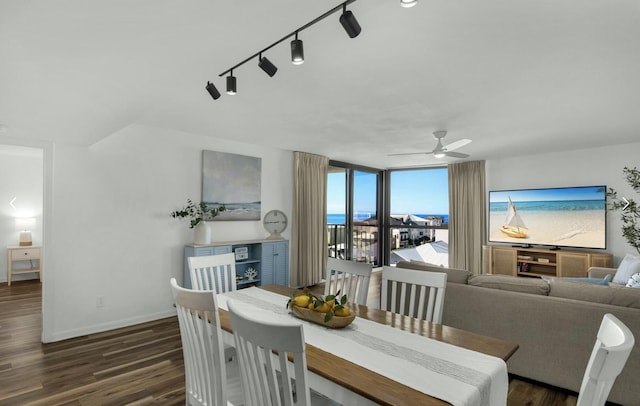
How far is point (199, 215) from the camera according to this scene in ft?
14.2

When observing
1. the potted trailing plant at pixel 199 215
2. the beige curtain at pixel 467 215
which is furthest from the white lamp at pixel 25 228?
the beige curtain at pixel 467 215

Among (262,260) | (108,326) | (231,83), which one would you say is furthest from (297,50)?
(108,326)

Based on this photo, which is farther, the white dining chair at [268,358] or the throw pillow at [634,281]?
the throw pillow at [634,281]

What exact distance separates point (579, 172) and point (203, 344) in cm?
646

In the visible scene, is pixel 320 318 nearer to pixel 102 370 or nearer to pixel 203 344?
pixel 203 344

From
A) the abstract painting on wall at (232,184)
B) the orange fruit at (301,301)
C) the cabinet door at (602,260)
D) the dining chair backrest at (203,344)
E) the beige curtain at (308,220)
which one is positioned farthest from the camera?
the beige curtain at (308,220)

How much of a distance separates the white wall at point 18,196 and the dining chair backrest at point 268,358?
6650 millimetres

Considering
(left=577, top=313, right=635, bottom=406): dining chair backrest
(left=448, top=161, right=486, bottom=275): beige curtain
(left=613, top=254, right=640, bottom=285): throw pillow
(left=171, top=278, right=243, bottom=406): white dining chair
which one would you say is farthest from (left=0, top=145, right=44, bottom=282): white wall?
(left=613, top=254, right=640, bottom=285): throw pillow

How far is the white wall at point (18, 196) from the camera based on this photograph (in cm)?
588

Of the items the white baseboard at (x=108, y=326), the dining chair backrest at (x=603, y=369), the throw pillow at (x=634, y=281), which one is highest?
the dining chair backrest at (x=603, y=369)

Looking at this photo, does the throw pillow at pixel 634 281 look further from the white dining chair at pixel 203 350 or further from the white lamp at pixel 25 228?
the white lamp at pixel 25 228

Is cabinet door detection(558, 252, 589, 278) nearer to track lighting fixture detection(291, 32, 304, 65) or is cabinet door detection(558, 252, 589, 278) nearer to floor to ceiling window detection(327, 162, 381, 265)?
floor to ceiling window detection(327, 162, 381, 265)

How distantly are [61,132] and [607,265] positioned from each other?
7.17 m

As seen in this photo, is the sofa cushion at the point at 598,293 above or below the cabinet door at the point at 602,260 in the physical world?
above
